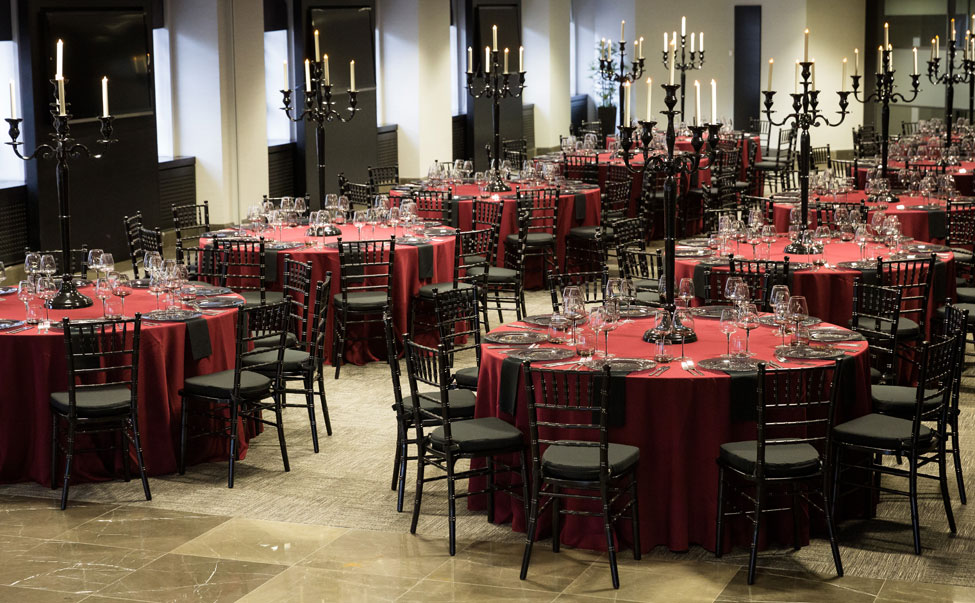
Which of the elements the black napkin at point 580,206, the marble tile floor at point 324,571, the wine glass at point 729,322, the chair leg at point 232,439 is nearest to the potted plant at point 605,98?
the black napkin at point 580,206

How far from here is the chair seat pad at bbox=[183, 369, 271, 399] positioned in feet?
22.4

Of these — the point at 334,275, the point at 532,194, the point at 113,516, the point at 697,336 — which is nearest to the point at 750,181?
the point at 532,194

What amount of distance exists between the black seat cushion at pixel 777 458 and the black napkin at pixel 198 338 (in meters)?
2.96

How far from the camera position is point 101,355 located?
6504 millimetres

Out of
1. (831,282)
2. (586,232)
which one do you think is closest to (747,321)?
(831,282)

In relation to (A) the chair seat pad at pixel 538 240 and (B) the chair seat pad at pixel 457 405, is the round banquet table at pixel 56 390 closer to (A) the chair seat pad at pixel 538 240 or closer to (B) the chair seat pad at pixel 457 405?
(B) the chair seat pad at pixel 457 405

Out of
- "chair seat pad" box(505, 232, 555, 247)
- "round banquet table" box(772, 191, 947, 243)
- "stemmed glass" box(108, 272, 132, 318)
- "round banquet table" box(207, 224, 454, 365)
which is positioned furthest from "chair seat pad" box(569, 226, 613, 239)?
"stemmed glass" box(108, 272, 132, 318)

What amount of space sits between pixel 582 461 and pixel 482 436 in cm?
54

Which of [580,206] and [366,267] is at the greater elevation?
[580,206]

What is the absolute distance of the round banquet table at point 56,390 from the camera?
6.72 meters

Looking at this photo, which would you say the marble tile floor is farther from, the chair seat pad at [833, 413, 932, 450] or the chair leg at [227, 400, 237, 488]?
the chair seat pad at [833, 413, 932, 450]

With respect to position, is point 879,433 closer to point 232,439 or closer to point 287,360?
point 232,439

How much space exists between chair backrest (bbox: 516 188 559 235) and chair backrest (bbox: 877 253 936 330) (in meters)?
3.81

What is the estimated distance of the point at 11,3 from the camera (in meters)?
12.2
